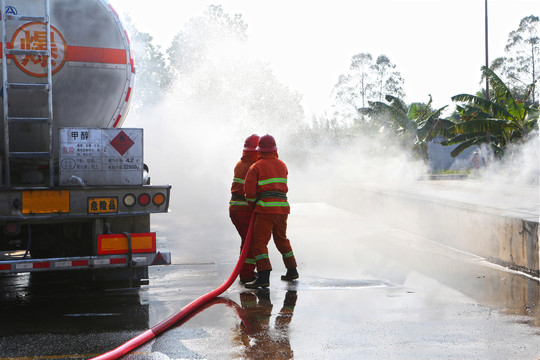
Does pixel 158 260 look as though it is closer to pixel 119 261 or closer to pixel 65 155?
pixel 119 261

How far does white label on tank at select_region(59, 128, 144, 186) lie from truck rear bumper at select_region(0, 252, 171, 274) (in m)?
0.66

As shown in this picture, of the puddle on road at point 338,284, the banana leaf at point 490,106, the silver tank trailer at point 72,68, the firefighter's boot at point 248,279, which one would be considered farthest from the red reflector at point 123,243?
the banana leaf at point 490,106

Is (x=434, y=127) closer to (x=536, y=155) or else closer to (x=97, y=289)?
(x=536, y=155)

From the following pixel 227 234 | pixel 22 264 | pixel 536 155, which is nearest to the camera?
pixel 22 264

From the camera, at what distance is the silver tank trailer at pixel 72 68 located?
5.85 metres

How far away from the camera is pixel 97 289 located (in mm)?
6809

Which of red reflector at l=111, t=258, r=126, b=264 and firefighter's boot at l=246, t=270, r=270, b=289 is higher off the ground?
red reflector at l=111, t=258, r=126, b=264

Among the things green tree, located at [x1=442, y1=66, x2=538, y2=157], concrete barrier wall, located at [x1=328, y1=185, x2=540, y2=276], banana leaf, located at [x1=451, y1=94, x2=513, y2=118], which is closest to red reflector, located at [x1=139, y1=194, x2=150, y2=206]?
concrete barrier wall, located at [x1=328, y1=185, x2=540, y2=276]

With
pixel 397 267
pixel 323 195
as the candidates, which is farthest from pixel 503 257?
pixel 323 195

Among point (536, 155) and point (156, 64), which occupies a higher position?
point (156, 64)

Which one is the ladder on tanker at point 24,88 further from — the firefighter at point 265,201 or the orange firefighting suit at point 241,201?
the orange firefighting suit at point 241,201

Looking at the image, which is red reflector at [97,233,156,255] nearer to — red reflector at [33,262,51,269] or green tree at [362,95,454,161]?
red reflector at [33,262,51,269]

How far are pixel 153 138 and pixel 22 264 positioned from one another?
75.5 feet

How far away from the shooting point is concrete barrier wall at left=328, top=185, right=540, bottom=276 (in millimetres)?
7680
